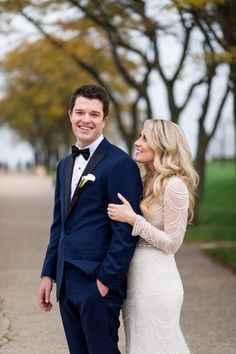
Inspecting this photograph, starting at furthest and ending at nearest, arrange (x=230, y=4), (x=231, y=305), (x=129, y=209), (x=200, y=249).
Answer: (x=200, y=249)
(x=230, y=4)
(x=231, y=305)
(x=129, y=209)

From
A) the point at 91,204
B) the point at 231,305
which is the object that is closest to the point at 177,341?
the point at 91,204

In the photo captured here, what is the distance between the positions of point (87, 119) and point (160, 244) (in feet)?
2.44

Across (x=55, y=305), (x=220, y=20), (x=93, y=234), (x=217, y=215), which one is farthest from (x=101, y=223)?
(x=217, y=215)

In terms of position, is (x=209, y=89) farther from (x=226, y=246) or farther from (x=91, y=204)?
(x=91, y=204)

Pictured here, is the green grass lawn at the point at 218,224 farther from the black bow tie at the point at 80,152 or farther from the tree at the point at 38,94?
the tree at the point at 38,94

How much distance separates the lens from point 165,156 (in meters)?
4.04

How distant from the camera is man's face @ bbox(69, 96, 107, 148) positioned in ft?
13.2

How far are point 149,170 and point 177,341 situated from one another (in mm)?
924

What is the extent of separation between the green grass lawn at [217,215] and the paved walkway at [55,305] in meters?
1.59

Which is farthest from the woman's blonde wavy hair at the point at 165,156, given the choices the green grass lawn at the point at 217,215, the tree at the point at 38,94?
the tree at the point at 38,94

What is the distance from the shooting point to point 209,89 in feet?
60.3

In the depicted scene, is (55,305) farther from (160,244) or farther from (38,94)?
(38,94)

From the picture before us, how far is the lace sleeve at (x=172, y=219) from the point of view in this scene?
3.96m

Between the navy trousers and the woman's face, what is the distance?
0.67 m
